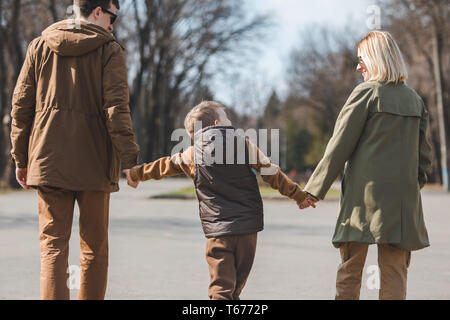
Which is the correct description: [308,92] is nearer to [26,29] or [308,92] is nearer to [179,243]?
[26,29]

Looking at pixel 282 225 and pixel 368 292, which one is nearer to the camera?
pixel 368 292

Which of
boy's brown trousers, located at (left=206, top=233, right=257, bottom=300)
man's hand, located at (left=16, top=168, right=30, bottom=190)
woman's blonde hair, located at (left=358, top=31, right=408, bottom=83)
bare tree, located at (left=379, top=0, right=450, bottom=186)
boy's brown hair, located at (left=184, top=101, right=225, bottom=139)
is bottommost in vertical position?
boy's brown trousers, located at (left=206, top=233, right=257, bottom=300)

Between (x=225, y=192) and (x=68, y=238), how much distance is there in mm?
951

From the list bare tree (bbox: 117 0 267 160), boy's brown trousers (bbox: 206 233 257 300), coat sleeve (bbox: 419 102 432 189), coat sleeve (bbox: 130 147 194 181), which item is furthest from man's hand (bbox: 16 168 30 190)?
bare tree (bbox: 117 0 267 160)

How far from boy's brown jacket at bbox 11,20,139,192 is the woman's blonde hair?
4.75 ft

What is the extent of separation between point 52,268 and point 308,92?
158 feet

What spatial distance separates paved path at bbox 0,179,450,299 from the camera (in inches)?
229

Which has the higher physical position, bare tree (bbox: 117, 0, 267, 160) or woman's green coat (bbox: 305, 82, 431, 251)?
bare tree (bbox: 117, 0, 267, 160)

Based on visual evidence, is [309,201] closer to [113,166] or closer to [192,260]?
[113,166]

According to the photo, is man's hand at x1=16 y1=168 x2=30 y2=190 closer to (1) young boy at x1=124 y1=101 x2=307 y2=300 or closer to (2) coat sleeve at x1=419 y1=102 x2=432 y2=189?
(1) young boy at x1=124 y1=101 x2=307 y2=300

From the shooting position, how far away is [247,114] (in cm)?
5878

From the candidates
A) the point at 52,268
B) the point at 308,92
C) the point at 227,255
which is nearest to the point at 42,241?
the point at 52,268

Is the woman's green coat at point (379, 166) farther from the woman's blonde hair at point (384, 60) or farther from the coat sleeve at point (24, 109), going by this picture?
the coat sleeve at point (24, 109)
